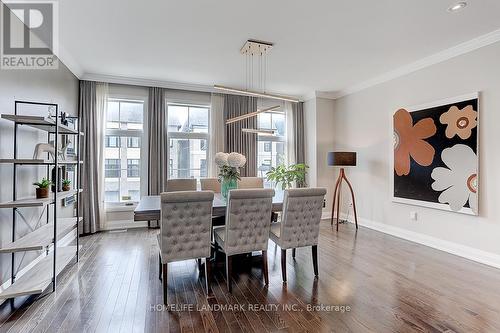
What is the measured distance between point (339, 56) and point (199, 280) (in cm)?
368

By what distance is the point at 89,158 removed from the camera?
4.72 metres

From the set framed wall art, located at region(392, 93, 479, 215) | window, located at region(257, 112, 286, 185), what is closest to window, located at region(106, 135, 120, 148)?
window, located at region(257, 112, 286, 185)

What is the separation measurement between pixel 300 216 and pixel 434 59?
3.29 meters

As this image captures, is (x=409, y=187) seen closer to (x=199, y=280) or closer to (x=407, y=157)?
(x=407, y=157)

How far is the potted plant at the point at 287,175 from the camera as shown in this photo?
5641 mm

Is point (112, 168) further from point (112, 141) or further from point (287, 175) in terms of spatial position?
point (287, 175)

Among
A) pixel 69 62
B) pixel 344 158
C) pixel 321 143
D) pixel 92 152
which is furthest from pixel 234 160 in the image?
pixel 321 143

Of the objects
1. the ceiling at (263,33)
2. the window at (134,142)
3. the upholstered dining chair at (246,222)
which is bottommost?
the upholstered dining chair at (246,222)

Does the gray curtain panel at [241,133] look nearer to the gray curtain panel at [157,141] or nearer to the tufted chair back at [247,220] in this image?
the gray curtain panel at [157,141]

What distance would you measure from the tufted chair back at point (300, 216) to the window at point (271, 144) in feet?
10.9

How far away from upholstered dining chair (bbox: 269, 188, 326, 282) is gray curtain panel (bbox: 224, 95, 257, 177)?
3.04 meters

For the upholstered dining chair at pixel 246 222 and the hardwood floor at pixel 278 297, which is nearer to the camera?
the hardwood floor at pixel 278 297

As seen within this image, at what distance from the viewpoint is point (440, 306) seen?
2301 millimetres

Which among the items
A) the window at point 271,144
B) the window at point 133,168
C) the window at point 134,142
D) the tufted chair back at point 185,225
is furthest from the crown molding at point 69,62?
the window at point 271,144
